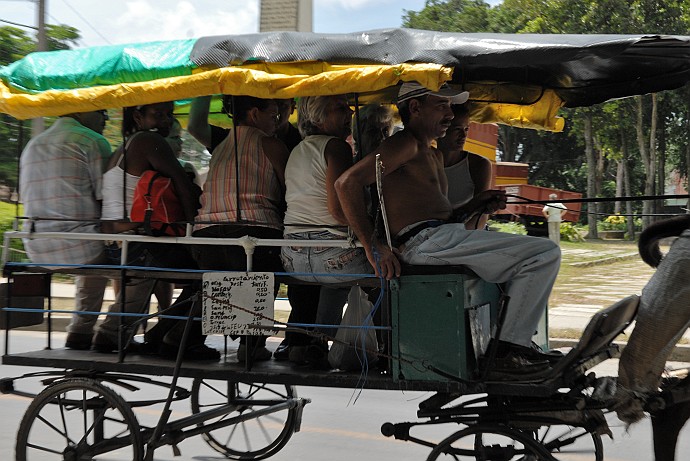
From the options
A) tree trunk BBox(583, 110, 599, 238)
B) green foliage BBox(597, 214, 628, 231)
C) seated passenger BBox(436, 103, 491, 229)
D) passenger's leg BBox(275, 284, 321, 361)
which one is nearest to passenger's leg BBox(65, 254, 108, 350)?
passenger's leg BBox(275, 284, 321, 361)

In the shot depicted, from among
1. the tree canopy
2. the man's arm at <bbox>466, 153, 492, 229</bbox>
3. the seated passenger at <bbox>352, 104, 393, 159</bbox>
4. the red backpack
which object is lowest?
the red backpack

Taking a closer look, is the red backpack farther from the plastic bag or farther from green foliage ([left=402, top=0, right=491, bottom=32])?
green foliage ([left=402, top=0, right=491, bottom=32])

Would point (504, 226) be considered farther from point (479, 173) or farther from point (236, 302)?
point (236, 302)

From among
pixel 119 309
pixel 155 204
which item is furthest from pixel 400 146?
pixel 119 309

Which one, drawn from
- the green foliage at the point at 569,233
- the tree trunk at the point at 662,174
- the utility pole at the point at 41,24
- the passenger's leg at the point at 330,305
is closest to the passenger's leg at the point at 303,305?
the passenger's leg at the point at 330,305

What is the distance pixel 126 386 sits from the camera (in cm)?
390

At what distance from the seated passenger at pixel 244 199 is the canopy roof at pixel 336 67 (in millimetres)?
379

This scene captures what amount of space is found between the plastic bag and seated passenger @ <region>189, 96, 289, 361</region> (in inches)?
16.8

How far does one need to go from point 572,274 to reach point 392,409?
33.7 feet

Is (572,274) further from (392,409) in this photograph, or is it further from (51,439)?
(51,439)

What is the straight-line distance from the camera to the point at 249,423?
5.49 m

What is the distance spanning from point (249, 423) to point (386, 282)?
2.57 m

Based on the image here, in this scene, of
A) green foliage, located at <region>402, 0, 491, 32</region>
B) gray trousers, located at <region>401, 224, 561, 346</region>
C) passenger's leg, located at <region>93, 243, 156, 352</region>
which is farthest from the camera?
green foliage, located at <region>402, 0, 491, 32</region>

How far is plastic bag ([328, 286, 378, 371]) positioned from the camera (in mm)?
3479
